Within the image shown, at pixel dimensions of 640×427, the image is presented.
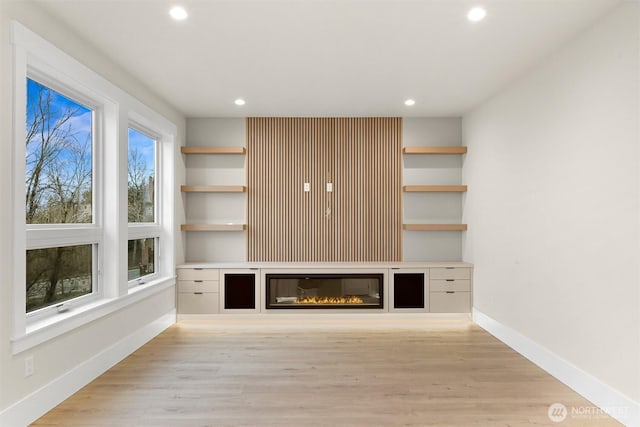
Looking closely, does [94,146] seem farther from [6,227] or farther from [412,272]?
[412,272]

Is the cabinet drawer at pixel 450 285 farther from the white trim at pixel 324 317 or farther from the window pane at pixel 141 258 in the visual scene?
the window pane at pixel 141 258

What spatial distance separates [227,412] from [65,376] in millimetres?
1182

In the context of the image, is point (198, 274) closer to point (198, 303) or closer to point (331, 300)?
point (198, 303)

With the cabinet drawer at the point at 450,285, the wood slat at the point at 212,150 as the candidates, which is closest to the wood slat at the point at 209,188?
the wood slat at the point at 212,150

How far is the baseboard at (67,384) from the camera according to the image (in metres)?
2.28

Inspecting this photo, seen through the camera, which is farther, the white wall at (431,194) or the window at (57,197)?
the white wall at (431,194)

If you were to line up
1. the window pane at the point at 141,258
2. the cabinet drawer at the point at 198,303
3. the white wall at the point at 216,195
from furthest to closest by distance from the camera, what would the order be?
the white wall at the point at 216,195
the cabinet drawer at the point at 198,303
the window pane at the point at 141,258

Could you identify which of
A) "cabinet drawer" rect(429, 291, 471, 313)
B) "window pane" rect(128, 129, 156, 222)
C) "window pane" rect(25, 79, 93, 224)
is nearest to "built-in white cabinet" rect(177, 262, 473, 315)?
"cabinet drawer" rect(429, 291, 471, 313)

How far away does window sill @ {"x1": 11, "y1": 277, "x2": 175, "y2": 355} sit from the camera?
236 centimetres

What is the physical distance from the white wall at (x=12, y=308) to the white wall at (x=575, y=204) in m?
3.64

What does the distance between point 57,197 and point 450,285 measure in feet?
13.6
